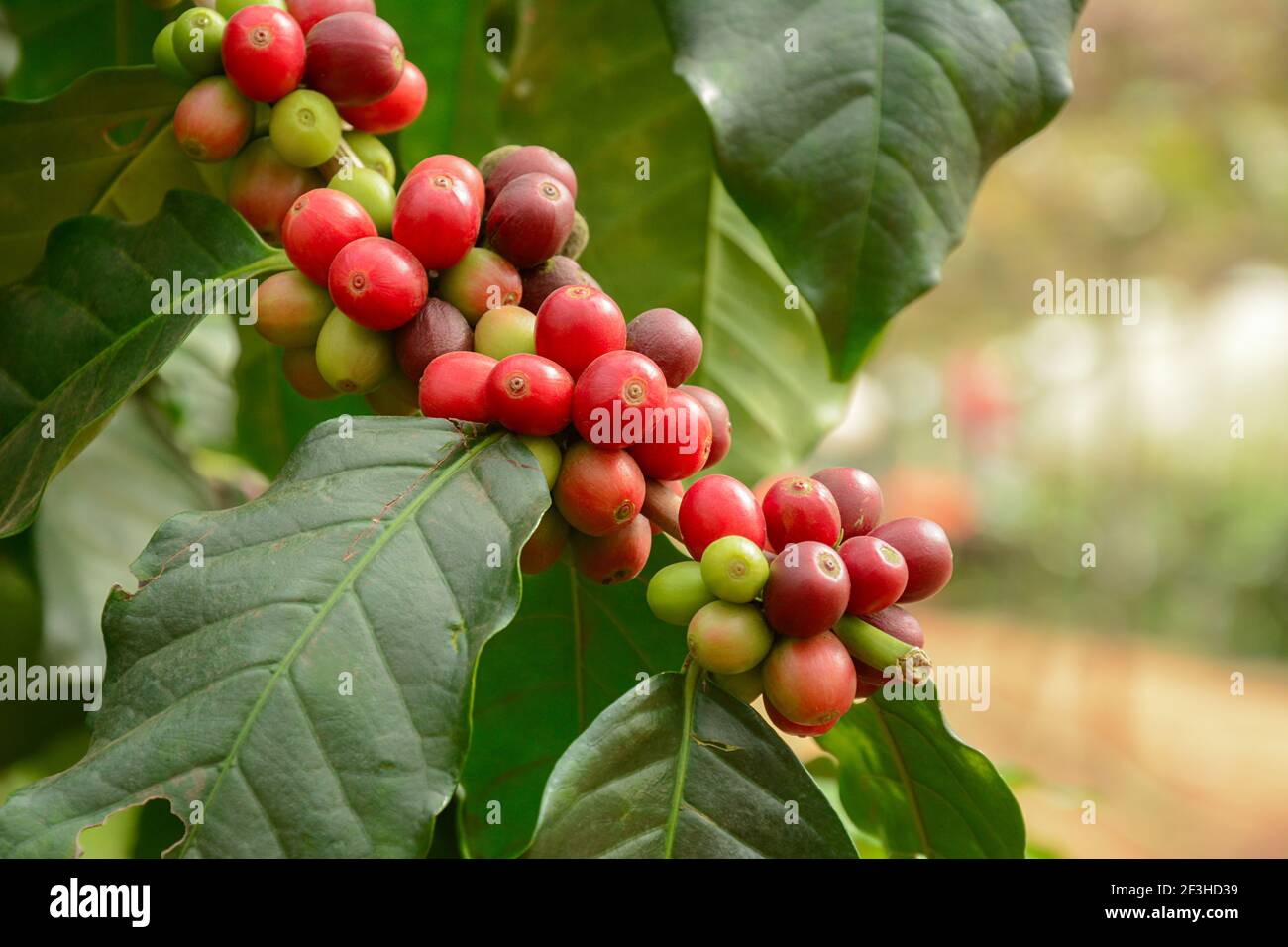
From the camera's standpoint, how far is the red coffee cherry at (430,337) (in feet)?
1.75

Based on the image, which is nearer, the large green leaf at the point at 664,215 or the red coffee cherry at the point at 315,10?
the red coffee cherry at the point at 315,10

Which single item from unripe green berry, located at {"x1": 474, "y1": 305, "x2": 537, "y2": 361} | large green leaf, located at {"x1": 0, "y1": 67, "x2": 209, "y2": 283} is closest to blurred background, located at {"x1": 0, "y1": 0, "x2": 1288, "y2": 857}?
large green leaf, located at {"x1": 0, "y1": 67, "x2": 209, "y2": 283}

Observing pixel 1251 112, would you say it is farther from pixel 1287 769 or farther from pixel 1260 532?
pixel 1287 769

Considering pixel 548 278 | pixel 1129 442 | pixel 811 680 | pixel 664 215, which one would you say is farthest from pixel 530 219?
pixel 1129 442

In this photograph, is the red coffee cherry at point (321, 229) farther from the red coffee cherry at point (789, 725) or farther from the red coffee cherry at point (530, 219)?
the red coffee cherry at point (789, 725)

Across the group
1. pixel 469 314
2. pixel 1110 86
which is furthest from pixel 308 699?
pixel 1110 86

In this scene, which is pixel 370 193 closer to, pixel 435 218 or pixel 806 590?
pixel 435 218

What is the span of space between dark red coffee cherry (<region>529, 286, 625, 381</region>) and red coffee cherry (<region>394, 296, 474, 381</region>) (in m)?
0.05

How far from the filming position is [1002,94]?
1.84 ft

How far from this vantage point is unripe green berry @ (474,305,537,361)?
1.73 feet

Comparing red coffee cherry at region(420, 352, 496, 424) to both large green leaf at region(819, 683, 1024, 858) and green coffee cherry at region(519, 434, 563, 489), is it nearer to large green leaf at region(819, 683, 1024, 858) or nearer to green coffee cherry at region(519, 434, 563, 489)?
green coffee cherry at region(519, 434, 563, 489)

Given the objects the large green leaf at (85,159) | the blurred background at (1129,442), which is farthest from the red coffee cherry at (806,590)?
the blurred background at (1129,442)

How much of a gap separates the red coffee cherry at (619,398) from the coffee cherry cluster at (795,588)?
0.13ft
